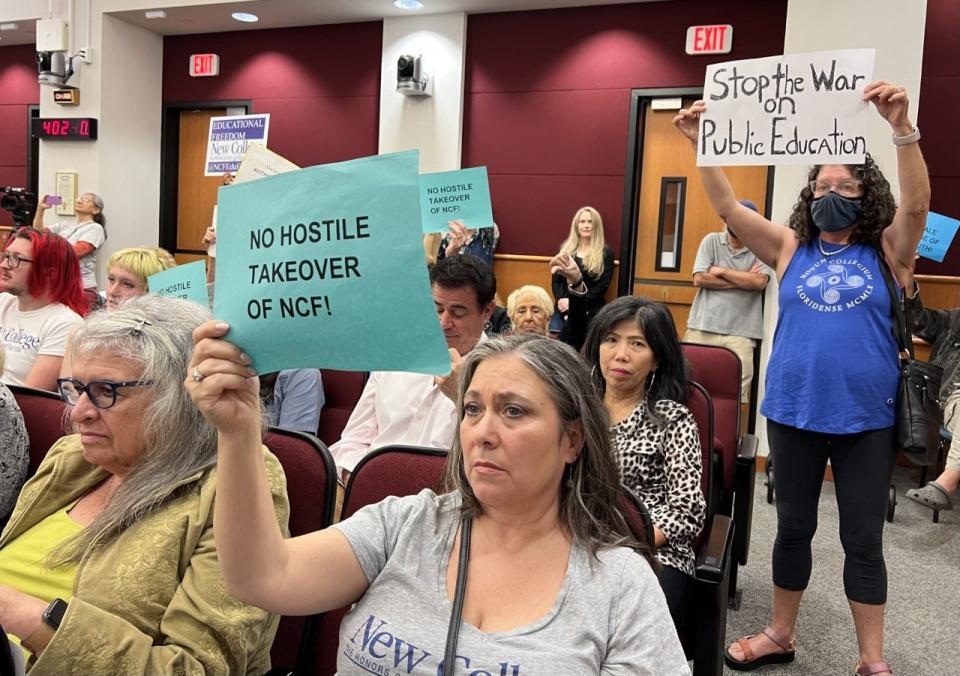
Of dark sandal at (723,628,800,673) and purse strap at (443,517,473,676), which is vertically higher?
purse strap at (443,517,473,676)

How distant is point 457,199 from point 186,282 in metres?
1.36

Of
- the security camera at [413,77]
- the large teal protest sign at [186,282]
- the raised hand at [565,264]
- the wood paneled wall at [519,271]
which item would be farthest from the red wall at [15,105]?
the large teal protest sign at [186,282]

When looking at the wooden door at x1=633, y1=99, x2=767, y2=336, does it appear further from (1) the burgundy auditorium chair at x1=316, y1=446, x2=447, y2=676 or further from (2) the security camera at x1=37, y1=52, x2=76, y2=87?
(2) the security camera at x1=37, y1=52, x2=76, y2=87

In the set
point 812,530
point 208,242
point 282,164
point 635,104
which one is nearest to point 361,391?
point 282,164

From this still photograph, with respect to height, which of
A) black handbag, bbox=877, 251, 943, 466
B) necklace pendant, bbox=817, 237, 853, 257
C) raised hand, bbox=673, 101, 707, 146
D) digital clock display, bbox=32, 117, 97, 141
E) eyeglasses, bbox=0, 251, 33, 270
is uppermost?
digital clock display, bbox=32, 117, 97, 141

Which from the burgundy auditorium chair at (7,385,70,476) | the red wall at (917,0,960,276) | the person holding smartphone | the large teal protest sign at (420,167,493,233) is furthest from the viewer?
the person holding smartphone

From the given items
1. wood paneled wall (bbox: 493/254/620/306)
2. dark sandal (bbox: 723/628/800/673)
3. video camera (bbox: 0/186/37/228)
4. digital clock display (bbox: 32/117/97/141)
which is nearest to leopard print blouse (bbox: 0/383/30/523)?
dark sandal (bbox: 723/628/800/673)

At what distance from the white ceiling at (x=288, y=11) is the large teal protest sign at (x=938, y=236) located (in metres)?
3.08

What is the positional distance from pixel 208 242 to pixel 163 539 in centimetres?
236

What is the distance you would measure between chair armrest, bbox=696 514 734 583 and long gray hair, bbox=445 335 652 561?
542 mm

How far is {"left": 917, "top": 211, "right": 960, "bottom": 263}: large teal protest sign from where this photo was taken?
3.95 meters

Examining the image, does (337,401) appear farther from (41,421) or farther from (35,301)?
(35,301)

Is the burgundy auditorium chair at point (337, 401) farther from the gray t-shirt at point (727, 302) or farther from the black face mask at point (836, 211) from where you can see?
the gray t-shirt at point (727, 302)

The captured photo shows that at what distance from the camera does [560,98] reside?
21.0 ft
